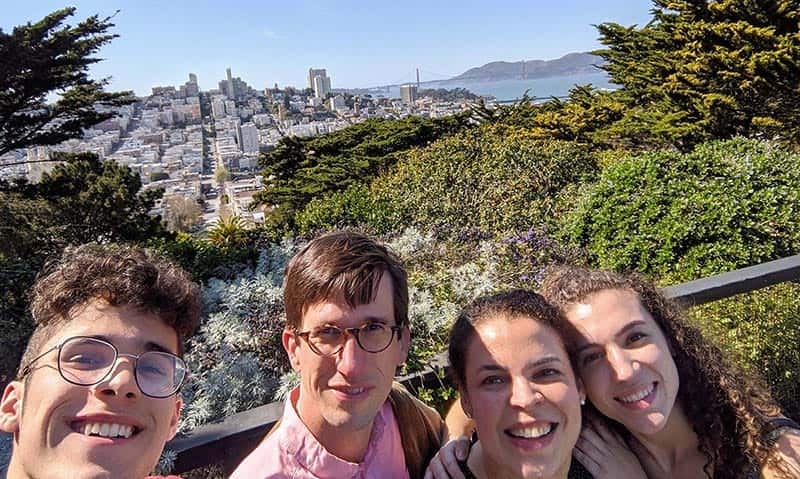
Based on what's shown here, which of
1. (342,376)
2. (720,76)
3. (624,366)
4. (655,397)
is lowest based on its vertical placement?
(655,397)

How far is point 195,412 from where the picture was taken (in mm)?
2447

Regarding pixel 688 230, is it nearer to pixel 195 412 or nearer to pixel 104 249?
pixel 195 412

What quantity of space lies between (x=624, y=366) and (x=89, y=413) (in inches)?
51.6

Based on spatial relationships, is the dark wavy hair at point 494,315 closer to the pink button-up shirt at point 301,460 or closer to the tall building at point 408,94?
the pink button-up shirt at point 301,460

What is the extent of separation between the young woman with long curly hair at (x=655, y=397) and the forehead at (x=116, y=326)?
2.68ft

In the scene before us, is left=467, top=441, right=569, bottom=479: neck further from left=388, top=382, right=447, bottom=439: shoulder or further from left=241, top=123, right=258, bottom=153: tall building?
left=241, top=123, right=258, bottom=153: tall building

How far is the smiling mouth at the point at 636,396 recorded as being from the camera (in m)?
1.52

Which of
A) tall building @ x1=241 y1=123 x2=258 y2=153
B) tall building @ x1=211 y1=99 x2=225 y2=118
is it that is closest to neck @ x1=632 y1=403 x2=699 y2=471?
tall building @ x1=241 y1=123 x2=258 y2=153

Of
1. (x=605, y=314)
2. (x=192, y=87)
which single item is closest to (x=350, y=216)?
(x=605, y=314)

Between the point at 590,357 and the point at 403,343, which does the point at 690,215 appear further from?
the point at 403,343

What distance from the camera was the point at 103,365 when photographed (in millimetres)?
1143

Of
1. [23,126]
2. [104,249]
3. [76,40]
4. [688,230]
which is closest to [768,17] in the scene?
[688,230]

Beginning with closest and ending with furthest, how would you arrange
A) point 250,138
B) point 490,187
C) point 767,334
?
point 767,334 < point 490,187 < point 250,138

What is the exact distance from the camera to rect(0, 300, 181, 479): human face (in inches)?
41.3
